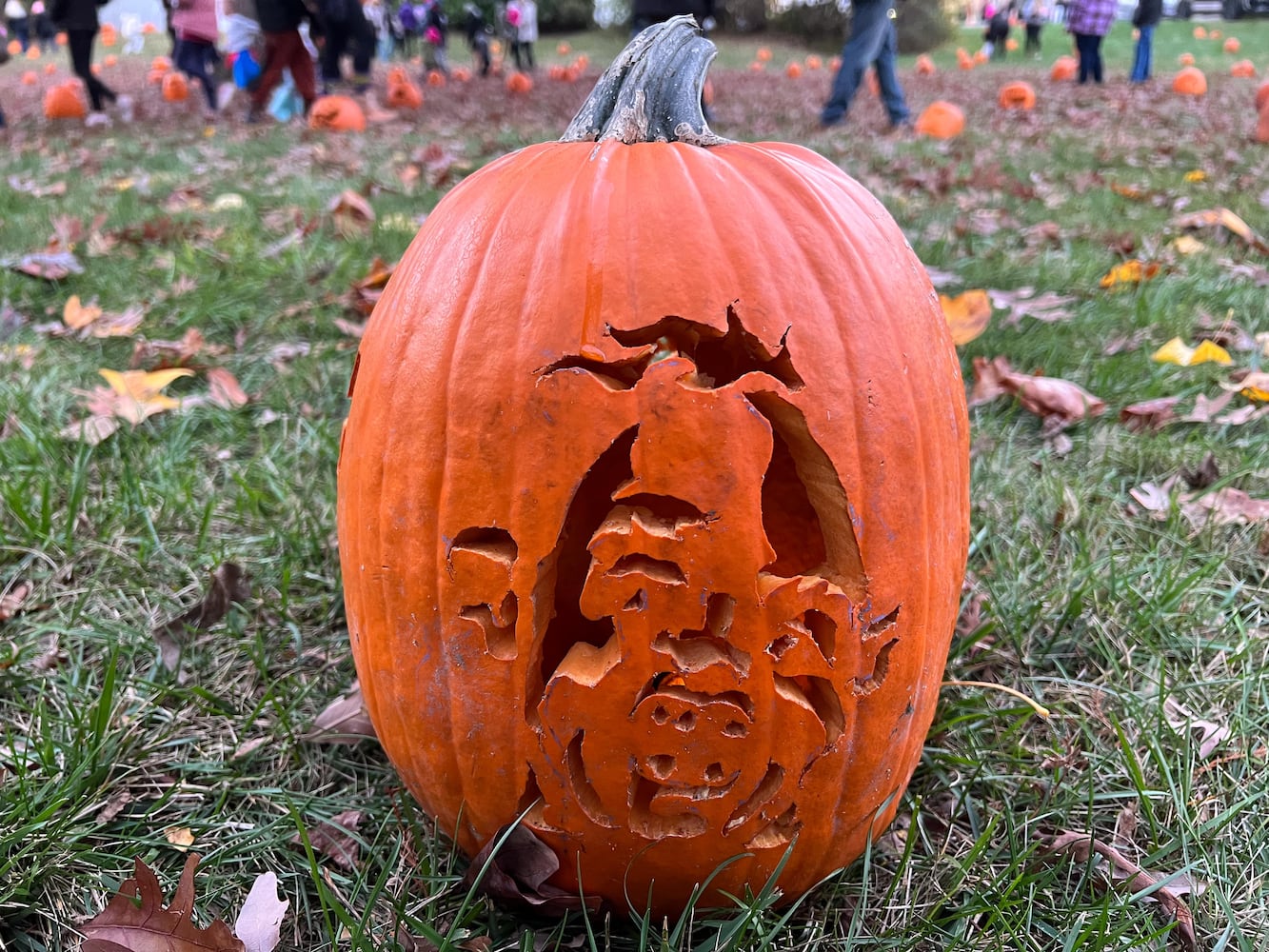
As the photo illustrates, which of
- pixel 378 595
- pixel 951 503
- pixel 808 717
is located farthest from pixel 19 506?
pixel 951 503

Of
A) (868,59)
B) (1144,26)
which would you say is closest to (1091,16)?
(1144,26)

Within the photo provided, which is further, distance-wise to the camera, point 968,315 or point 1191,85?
point 1191,85

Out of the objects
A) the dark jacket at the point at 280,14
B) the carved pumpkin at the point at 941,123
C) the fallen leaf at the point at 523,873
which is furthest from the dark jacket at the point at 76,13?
the fallen leaf at the point at 523,873

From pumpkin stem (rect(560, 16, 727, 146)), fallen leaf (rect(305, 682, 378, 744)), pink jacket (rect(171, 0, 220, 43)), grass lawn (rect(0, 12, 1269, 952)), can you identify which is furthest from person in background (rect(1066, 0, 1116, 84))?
fallen leaf (rect(305, 682, 378, 744))

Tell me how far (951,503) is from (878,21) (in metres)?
7.74

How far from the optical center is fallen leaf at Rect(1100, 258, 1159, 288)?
355cm

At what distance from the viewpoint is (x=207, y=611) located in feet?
6.19

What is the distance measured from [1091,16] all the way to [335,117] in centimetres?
1042

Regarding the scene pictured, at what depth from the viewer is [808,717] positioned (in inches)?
45.0

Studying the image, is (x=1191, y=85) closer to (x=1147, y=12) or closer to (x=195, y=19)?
(x=1147, y=12)

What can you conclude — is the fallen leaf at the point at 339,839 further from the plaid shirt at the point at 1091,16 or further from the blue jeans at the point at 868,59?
the plaid shirt at the point at 1091,16

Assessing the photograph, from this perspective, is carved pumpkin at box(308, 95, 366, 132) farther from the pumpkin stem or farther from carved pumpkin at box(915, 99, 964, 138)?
the pumpkin stem

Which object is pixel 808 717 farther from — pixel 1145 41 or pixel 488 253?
pixel 1145 41

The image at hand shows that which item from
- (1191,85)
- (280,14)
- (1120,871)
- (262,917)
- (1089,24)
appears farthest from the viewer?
(1089,24)
